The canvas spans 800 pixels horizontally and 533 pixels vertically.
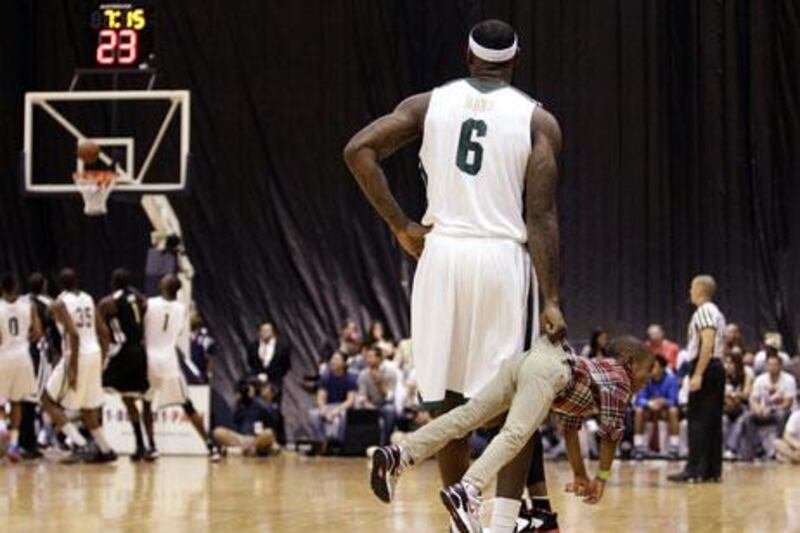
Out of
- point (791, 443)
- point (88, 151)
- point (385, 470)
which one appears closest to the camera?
point (385, 470)

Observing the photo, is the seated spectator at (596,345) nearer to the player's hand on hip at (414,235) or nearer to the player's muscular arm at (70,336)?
the player's muscular arm at (70,336)

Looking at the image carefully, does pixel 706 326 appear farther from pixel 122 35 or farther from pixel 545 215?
pixel 122 35

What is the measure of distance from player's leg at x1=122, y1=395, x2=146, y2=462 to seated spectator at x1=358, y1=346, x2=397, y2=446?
3.63 m

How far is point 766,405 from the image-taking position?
19.5 meters

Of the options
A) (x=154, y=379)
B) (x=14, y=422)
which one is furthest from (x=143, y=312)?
(x=14, y=422)

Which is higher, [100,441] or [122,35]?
[122,35]

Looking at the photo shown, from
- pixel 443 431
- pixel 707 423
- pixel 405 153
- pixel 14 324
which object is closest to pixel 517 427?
pixel 443 431

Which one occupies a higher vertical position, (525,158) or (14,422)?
(525,158)

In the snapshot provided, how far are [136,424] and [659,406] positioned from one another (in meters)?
6.35

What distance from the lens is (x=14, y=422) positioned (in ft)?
58.0

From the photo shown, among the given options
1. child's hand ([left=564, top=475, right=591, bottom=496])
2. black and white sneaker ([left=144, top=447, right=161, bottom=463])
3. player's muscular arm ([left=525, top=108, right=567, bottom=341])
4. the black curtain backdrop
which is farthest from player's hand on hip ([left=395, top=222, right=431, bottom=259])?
the black curtain backdrop

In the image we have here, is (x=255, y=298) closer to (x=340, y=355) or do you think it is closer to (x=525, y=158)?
(x=340, y=355)

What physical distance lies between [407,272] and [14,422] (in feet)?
23.1

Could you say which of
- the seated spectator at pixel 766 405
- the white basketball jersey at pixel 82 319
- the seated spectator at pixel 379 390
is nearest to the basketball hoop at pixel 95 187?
the white basketball jersey at pixel 82 319
